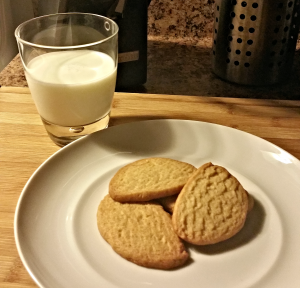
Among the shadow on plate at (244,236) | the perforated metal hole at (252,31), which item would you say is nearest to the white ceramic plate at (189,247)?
the shadow on plate at (244,236)

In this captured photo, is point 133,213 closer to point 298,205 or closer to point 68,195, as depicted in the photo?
point 68,195

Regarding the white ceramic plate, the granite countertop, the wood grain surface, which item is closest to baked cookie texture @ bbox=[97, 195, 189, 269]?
the white ceramic plate

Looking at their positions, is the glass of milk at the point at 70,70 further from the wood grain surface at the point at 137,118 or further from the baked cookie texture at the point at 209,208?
the baked cookie texture at the point at 209,208

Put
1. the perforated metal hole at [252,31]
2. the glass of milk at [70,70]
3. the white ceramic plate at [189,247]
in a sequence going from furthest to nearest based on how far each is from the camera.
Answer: the perforated metal hole at [252,31]
the glass of milk at [70,70]
the white ceramic plate at [189,247]

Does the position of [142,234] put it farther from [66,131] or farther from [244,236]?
[66,131]

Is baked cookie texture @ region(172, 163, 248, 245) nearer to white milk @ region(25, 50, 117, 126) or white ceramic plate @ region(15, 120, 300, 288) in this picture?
white ceramic plate @ region(15, 120, 300, 288)

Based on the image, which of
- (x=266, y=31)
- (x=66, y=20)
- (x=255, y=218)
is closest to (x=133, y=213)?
(x=255, y=218)
